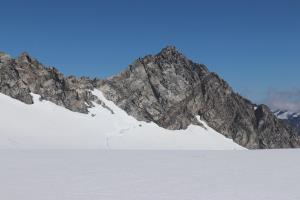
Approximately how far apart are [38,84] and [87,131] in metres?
21.7

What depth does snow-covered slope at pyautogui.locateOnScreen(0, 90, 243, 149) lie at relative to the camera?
3723 inches

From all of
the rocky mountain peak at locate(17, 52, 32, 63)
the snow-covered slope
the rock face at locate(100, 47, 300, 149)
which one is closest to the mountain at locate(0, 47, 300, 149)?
the rock face at locate(100, 47, 300, 149)

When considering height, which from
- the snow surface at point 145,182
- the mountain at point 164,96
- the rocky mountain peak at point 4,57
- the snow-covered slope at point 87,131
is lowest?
the snow surface at point 145,182

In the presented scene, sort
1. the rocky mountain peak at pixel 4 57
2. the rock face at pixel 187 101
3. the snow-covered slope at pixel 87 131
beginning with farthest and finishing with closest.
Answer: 1. the rock face at pixel 187 101
2. the rocky mountain peak at pixel 4 57
3. the snow-covered slope at pixel 87 131

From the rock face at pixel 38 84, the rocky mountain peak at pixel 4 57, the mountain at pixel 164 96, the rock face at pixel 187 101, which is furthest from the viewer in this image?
the rock face at pixel 187 101

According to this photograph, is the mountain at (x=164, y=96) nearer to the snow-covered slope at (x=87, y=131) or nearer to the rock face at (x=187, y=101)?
the rock face at (x=187, y=101)

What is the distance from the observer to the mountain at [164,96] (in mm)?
117688

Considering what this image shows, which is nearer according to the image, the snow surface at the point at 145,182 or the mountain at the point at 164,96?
the snow surface at the point at 145,182

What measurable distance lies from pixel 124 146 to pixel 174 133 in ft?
86.2

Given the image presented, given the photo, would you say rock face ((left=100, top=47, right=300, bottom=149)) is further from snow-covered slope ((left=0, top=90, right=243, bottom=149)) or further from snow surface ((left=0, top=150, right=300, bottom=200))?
snow surface ((left=0, top=150, right=300, bottom=200))

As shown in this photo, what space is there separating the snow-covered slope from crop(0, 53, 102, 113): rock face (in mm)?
2369

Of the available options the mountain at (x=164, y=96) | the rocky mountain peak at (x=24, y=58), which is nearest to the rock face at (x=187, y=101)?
the mountain at (x=164, y=96)

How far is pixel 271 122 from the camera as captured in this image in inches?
5915

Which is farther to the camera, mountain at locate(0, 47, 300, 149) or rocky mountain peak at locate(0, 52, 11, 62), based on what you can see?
rocky mountain peak at locate(0, 52, 11, 62)
